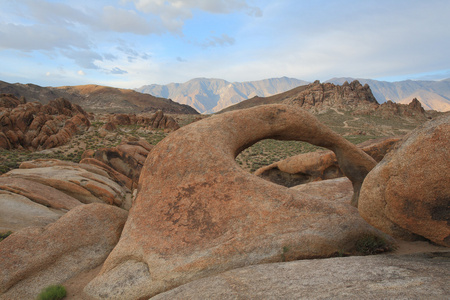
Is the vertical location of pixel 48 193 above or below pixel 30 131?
below

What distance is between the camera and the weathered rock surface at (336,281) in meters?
3.44

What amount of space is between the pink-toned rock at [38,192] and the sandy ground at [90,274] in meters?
4.54

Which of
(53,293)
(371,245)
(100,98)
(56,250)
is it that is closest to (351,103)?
(371,245)

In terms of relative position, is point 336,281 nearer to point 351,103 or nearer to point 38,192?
point 38,192

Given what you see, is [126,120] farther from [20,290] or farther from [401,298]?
[401,298]

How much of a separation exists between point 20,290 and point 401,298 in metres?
7.46

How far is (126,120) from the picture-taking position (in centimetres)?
5709

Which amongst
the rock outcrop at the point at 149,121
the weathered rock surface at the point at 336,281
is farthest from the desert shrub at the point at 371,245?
the rock outcrop at the point at 149,121

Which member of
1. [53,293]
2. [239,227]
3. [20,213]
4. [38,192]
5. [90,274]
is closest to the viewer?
[53,293]

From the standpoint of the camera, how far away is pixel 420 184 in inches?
166

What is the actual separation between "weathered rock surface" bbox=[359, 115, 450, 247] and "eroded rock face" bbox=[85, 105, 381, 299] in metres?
1.70

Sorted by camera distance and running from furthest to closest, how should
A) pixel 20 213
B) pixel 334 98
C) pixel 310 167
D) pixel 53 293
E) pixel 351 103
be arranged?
pixel 334 98, pixel 351 103, pixel 310 167, pixel 20 213, pixel 53 293

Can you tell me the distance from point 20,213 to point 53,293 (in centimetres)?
409

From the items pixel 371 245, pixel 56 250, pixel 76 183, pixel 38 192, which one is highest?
pixel 371 245
